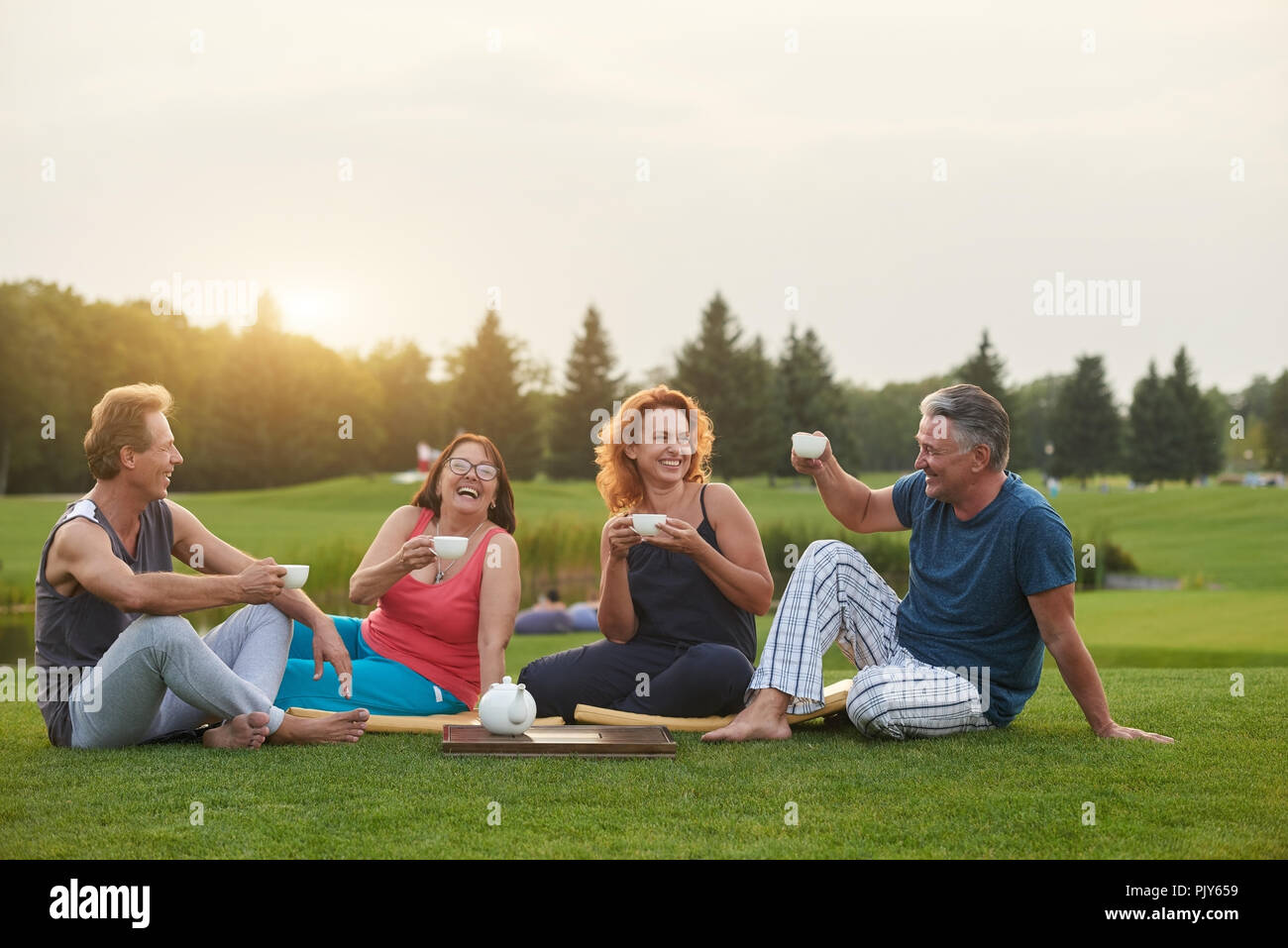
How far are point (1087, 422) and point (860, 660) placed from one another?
3608 centimetres

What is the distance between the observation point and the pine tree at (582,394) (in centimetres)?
4106

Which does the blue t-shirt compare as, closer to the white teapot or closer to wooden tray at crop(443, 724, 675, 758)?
wooden tray at crop(443, 724, 675, 758)

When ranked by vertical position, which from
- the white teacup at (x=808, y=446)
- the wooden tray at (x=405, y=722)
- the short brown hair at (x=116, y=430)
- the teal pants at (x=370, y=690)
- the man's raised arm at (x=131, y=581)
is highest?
the short brown hair at (x=116, y=430)

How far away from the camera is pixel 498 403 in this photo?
135 ft

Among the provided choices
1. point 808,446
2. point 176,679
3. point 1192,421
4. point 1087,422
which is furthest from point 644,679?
point 1192,421

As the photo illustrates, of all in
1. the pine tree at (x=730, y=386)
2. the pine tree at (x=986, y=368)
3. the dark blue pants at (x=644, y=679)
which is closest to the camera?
the dark blue pants at (x=644, y=679)

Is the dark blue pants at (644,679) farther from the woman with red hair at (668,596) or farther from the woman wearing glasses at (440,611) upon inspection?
the woman wearing glasses at (440,611)

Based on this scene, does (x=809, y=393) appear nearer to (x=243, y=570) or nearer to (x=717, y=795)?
(x=243, y=570)

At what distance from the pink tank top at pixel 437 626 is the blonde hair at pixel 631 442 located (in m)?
0.53

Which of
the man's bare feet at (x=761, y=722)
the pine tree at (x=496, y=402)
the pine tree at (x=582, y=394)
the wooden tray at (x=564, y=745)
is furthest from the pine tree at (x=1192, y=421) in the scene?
the wooden tray at (x=564, y=745)

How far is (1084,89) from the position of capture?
21.4 meters

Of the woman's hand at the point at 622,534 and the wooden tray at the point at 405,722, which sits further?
the wooden tray at the point at 405,722

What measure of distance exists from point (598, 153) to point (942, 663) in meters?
28.9
